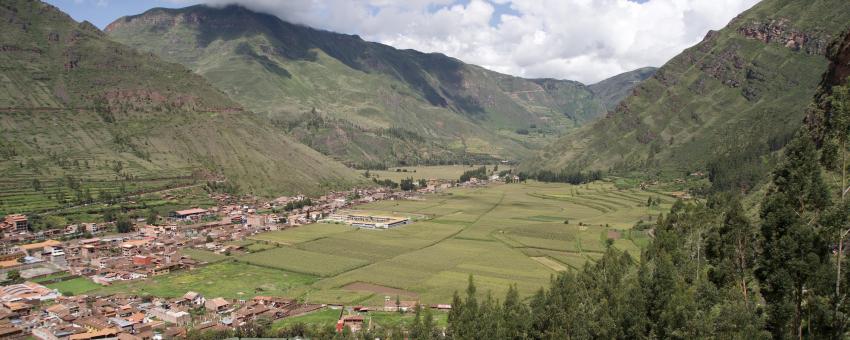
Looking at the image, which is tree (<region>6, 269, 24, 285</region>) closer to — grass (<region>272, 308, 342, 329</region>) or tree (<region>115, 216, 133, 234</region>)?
tree (<region>115, 216, 133, 234</region>)

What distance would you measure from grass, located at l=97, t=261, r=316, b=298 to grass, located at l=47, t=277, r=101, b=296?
2.62m

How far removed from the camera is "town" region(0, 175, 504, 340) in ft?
222

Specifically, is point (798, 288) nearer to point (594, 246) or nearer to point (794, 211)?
point (794, 211)

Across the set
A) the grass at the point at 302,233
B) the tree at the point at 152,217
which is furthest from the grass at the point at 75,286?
the tree at the point at 152,217

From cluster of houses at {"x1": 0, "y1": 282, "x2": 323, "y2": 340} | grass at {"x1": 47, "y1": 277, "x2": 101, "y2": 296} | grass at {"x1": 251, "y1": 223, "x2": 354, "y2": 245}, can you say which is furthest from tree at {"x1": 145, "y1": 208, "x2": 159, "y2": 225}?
cluster of houses at {"x1": 0, "y1": 282, "x2": 323, "y2": 340}

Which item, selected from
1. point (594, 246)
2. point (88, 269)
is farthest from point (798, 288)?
point (88, 269)

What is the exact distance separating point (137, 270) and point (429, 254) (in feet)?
167

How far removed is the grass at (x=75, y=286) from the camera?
83006 mm

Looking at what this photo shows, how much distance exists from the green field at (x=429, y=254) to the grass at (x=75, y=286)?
22.2ft

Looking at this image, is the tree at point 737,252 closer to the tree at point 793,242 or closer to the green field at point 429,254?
the tree at point 793,242

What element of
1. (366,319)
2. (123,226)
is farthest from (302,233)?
(366,319)

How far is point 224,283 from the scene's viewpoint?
87688 millimetres

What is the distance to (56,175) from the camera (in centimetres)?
14825

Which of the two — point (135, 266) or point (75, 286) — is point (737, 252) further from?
point (135, 266)
